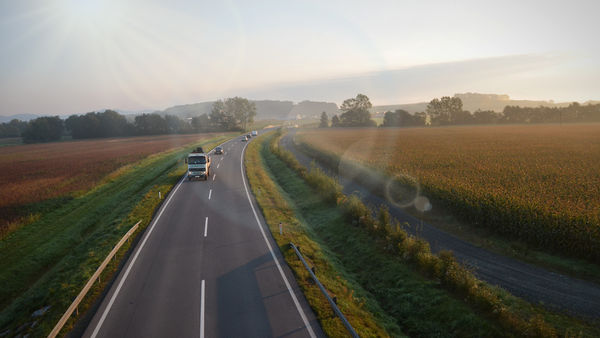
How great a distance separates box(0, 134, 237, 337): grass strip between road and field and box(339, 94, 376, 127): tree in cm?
12148

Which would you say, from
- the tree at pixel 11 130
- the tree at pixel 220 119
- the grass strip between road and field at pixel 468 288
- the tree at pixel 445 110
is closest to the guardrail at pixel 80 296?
the grass strip between road and field at pixel 468 288

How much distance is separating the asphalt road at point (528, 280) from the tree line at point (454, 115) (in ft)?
398

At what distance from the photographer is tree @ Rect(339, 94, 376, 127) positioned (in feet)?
465

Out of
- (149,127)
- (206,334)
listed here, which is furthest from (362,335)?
(149,127)

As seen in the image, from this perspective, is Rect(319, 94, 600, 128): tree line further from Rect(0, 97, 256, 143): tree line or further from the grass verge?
the grass verge

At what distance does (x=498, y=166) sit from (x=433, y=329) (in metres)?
25.9

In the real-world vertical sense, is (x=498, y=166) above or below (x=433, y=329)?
above

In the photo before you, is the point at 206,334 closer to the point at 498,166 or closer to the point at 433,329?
the point at 433,329

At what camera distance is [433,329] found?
33.0 feet

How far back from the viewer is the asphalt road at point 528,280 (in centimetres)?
1064

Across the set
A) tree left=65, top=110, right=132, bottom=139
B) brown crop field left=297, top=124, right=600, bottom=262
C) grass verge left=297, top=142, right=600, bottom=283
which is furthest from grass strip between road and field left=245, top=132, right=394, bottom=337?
tree left=65, top=110, right=132, bottom=139

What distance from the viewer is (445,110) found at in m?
130

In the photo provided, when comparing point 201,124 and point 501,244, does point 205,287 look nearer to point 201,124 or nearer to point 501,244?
point 501,244

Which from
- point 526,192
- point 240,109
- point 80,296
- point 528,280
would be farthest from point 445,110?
point 80,296
